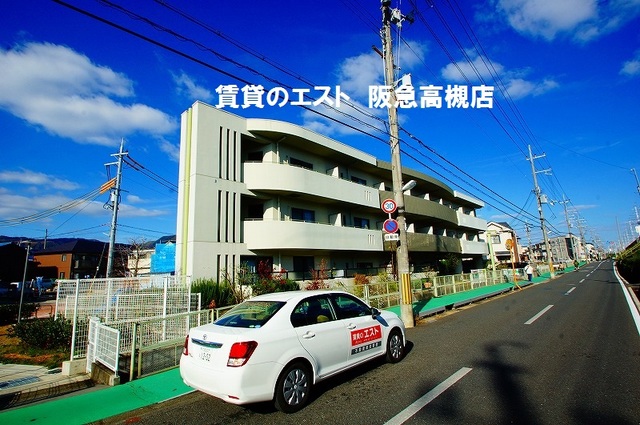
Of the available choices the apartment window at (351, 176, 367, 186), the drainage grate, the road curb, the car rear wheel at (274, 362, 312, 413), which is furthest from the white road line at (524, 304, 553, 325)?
the apartment window at (351, 176, 367, 186)

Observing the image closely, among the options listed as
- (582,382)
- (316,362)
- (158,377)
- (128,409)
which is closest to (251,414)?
(316,362)

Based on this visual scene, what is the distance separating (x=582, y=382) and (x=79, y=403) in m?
7.49

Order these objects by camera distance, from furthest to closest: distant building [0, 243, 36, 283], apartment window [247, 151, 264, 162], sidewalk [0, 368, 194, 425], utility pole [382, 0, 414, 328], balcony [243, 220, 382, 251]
→ distant building [0, 243, 36, 283] → apartment window [247, 151, 264, 162] → balcony [243, 220, 382, 251] → utility pole [382, 0, 414, 328] → sidewalk [0, 368, 194, 425]

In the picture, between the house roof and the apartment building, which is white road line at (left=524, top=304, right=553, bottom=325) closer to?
the apartment building

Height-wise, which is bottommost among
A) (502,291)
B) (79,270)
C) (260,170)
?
(502,291)

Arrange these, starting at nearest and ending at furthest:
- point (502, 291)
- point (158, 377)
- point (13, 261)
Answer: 1. point (158, 377)
2. point (502, 291)
3. point (13, 261)

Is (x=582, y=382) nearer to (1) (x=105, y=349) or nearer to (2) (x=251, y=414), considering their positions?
(2) (x=251, y=414)

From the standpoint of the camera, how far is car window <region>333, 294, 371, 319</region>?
5293mm

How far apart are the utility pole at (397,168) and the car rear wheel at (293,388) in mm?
6196

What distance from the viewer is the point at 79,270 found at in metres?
45.5

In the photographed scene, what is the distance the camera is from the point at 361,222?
2431cm

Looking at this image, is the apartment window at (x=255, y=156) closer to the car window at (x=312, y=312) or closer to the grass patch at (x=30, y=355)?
the grass patch at (x=30, y=355)

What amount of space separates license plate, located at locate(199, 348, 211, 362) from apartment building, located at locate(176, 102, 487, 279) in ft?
23.7

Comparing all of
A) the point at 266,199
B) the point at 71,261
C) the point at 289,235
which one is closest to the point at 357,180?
the point at 266,199
